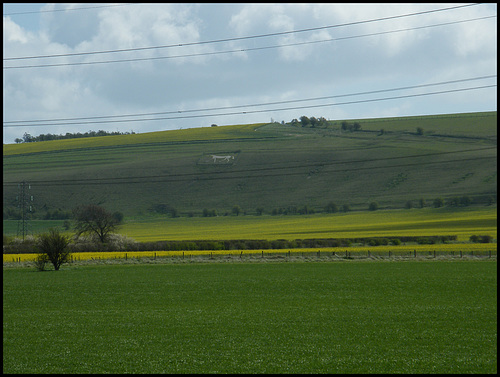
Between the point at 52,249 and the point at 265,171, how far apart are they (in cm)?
8357

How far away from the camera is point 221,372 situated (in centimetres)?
1231

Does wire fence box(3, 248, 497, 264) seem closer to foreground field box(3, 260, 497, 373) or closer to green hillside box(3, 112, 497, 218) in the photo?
foreground field box(3, 260, 497, 373)

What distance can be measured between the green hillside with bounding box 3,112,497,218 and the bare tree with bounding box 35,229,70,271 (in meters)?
61.6

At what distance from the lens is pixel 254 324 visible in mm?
18234

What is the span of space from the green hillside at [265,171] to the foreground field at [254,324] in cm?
7190

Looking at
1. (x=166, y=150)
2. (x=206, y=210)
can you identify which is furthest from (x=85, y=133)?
(x=206, y=210)

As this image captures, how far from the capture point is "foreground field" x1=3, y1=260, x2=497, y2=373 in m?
13.1

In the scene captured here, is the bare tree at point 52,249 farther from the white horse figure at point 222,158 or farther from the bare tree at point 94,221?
the white horse figure at point 222,158

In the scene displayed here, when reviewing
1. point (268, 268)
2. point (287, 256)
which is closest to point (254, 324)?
point (268, 268)

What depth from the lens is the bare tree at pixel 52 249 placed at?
41031 mm

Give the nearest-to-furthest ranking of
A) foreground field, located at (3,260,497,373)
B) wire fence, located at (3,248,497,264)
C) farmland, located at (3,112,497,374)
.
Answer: foreground field, located at (3,260,497,373)
farmland, located at (3,112,497,374)
wire fence, located at (3,248,497,264)

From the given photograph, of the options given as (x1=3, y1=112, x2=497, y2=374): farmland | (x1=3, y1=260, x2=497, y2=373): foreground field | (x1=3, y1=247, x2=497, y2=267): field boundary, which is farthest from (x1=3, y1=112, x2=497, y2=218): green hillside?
(x1=3, y1=260, x2=497, y2=373): foreground field

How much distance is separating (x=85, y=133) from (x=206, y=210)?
97585 mm

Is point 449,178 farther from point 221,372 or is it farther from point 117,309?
point 221,372
